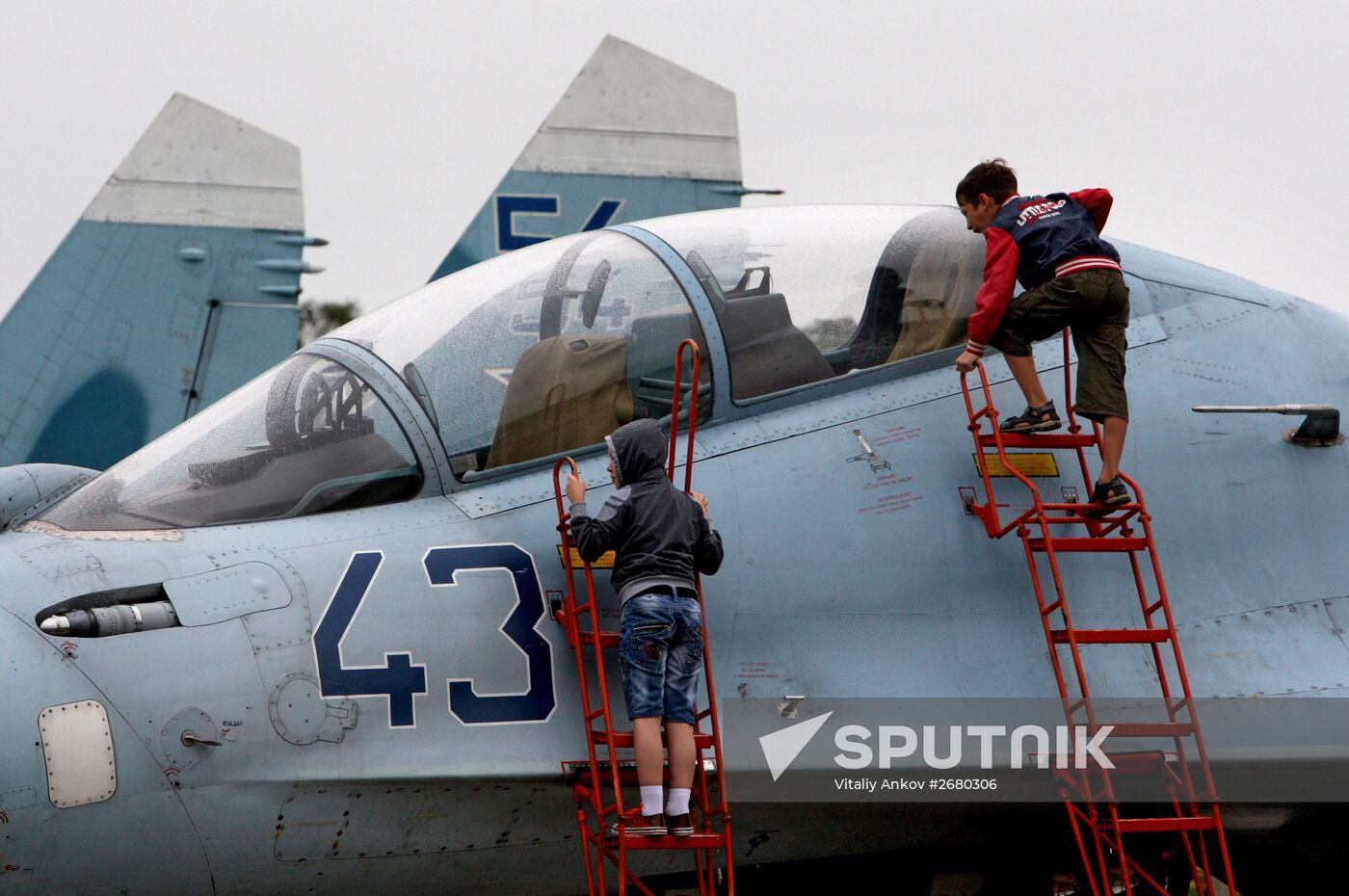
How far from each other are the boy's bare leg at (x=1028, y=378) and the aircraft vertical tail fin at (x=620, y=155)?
9.90 metres

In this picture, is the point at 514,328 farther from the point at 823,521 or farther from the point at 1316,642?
the point at 1316,642

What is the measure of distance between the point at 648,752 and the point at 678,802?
0.54 ft

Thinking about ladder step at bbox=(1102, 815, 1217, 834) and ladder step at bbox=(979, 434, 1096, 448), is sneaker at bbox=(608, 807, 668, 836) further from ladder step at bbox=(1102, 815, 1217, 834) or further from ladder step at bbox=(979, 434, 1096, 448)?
ladder step at bbox=(979, 434, 1096, 448)

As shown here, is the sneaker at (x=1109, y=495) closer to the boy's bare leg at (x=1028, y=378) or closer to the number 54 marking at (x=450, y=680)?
the boy's bare leg at (x=1028, y=378)

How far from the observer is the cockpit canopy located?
4.80 metres

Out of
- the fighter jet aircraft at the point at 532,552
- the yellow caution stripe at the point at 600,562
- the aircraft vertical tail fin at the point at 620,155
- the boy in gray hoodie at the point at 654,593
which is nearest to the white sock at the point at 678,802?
the boy in gray hoodie at the point at 654,593

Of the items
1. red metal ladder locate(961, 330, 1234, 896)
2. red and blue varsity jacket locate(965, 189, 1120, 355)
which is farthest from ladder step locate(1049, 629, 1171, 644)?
red and blue varsity jacket locate(965, 189, 1120, 355)

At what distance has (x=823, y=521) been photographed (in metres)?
4.96

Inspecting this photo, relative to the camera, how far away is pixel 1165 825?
15.0ft

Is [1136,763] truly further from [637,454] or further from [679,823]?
[637,454]

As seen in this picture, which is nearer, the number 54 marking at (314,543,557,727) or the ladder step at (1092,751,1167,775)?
the number 54 marking at (314,543,557,727)

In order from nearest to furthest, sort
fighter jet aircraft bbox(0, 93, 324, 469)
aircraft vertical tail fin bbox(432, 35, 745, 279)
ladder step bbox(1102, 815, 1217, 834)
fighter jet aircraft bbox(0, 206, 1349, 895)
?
fighter jet aircraft bbox(0, 206, 1349, 895) < ladder step bbox(1102, 815, 1217, 834) < fighter jet aircraft bbox(0, 93, 324, 469) < aircraft vertical tail fin bbox(432, 35, 745, 279)

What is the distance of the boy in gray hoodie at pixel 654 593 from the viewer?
430 centimetres

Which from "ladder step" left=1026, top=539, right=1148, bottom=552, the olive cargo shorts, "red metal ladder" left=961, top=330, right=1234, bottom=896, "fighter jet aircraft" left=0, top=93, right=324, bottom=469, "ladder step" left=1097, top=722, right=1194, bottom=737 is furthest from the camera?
"fighter jet aircraft" left=0, top=93, right=324, bottom=469
